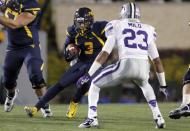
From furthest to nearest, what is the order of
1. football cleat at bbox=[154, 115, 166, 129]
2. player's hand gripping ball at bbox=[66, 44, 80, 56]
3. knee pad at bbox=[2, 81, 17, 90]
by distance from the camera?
knee pad at bbox=[2, 81, 17, 90]
player's hand gripping ball at bbox=[66, 44, 80, 56]
football cleat at bbox=[154, 115, 166, 129]

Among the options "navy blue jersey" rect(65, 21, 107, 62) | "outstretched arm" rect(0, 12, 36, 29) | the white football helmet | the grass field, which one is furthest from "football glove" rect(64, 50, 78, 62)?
the white football helmet

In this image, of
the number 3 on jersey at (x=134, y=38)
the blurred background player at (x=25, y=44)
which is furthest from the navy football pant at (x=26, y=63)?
the number 3 on jersey at (x=134, y=38)

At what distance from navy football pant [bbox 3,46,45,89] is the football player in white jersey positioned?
1738mm

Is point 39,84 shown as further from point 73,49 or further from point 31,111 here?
point 73,49

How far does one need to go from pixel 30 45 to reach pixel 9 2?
73cm

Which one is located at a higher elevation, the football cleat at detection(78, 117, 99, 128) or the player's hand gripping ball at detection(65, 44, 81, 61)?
the player's hand gripping ball at detection(65, 44, 81, 61)

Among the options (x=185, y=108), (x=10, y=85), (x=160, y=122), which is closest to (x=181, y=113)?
(x=185, y=108)

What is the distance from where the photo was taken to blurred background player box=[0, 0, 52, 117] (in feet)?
40.1

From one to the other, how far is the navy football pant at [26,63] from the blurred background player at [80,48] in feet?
1.06

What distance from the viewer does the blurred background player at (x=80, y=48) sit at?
12.0 meters

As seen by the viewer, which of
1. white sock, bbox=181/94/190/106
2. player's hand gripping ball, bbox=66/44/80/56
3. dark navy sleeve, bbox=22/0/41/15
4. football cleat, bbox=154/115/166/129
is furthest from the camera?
dark navy sleeve, bbox=22/0/41/15

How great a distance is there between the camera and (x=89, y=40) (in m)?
12.3

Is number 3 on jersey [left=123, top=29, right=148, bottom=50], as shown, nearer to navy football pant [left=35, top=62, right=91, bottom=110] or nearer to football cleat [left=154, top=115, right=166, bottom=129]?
football cleat [left=154, top=115, right=166, bottom=129]

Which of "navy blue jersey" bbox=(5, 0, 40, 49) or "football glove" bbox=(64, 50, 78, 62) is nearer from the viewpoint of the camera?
"football glove" bbox=(64, 50, 78, 62)
